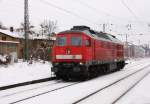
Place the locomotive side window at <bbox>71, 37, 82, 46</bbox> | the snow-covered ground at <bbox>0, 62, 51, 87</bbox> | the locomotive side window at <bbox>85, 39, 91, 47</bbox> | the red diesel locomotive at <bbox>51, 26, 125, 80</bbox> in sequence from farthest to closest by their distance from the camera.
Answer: the locomotive side window at <bbox>85, 39, 91, 47</bbox> → the locomotive side window at <bbox>71, 37, 82, 46</bbox> → the red diesel locomotive at <bbox>51, 26, 125, 80</bbox> → the snow-covered ground at <bbox>0, 62, 51, 87</bbox>

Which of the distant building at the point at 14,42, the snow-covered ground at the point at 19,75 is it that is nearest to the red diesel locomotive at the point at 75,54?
the snow-covered ground at the point at 19,75

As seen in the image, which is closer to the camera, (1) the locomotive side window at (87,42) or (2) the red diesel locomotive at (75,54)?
(2) the red diesel locomotive at (75,54)

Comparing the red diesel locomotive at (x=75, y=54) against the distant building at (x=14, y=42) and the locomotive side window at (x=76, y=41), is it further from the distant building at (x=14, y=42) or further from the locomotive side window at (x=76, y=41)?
the distant building at (x=14, y=42)

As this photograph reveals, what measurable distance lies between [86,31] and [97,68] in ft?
11.3

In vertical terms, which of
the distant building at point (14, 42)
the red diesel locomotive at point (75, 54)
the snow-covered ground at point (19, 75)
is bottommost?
the snow-covered ground at point (19, 75)

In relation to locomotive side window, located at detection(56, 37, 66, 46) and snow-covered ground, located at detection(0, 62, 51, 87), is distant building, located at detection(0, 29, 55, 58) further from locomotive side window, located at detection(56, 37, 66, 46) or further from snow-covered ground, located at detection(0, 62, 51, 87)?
locomotive side window, located at detection(56, 37, 66, 46)

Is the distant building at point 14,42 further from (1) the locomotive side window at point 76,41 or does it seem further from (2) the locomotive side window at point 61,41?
(1) the locomotive side window at point 76,41

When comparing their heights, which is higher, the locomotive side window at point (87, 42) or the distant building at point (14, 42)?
the distant building at point (14, 42)

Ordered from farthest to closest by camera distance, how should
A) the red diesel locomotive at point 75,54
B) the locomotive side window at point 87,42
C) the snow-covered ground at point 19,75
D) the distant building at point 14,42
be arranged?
1. the distant building at point 14,42
2. the locomotive side window at point 87,42
3. the red diesel locomotive at point 75,54
4. the snow-covered ground at point 19,75

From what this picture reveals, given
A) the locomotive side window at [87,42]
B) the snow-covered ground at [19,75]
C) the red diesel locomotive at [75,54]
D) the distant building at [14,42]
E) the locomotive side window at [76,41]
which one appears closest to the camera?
the snow-covered ground at [19,75]

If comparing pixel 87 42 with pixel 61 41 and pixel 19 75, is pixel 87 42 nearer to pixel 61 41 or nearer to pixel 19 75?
pixel 61 41

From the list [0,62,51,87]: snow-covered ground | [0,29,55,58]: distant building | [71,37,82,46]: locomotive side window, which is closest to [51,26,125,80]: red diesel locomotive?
[71,37,82,46]: locomotive side window

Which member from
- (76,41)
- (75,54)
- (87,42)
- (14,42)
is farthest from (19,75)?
(14,42)

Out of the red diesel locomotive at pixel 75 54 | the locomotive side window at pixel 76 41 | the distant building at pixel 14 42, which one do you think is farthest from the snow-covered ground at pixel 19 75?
the distant building at pixel 14 42
